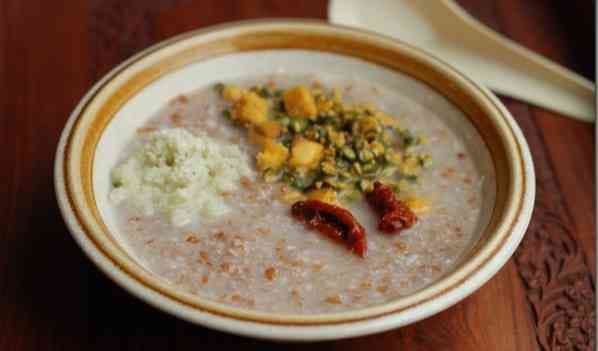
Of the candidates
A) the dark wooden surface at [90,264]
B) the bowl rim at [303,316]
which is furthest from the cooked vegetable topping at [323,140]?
the dark wooden surface at [90,264]

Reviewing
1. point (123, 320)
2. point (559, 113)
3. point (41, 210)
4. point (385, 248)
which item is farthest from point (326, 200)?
point (559, 113)

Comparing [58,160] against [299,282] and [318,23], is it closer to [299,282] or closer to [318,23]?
[299,282]

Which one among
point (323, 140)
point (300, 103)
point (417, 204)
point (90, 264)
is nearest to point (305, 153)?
point (323, 140)

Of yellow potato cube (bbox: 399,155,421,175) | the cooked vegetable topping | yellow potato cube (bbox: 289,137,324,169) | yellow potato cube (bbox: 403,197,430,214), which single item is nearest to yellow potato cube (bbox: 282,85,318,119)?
the cooked vegetable topping

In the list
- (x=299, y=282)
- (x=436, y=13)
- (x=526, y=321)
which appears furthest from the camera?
(x=436, y=13)

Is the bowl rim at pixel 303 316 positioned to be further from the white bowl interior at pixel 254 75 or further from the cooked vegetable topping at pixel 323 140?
the cooked vegetable topping at pixel 323 140

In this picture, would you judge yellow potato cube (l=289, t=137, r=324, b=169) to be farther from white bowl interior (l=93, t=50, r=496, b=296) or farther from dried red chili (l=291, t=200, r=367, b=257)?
white bowl interior (l=93, t=50, r=496, b=296)
